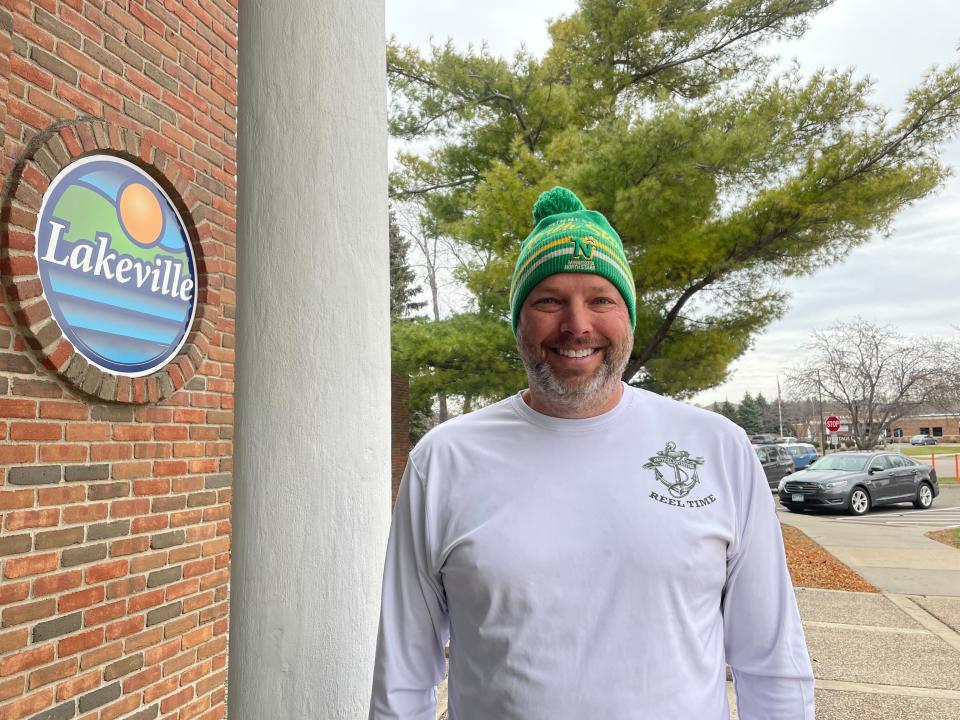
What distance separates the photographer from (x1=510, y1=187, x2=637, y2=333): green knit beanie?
5.74 feet

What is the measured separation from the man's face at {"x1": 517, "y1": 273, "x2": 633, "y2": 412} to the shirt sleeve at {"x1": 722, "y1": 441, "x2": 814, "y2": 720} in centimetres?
36

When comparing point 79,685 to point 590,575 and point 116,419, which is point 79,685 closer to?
point 116,419

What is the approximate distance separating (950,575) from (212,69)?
9.78m

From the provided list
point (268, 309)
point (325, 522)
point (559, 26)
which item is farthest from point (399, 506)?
point (559, 26)

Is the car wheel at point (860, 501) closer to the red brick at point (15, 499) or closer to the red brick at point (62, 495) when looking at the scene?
the red brick at point (62, 495)

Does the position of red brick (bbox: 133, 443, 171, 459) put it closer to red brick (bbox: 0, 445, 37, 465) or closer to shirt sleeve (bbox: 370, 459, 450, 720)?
red brick (bbox: 0, 445, 37, 465)

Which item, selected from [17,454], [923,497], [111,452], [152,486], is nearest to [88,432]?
[111,452]

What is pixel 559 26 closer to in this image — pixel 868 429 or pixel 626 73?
pixel 626 73

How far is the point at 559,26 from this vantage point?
11.7 meters

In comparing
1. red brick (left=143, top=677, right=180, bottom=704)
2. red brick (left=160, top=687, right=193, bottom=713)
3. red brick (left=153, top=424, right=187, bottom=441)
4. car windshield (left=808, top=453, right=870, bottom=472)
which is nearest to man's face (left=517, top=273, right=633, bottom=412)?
red brick (left=153, top=424, right=187, bottom=441)

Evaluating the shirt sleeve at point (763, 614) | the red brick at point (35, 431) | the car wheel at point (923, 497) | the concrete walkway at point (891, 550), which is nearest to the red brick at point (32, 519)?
the red brick at point (35, 431)

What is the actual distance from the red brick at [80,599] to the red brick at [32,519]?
0.32m

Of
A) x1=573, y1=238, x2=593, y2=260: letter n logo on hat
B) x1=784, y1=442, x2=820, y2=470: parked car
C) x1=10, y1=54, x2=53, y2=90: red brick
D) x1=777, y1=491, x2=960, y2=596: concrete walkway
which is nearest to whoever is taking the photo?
x1=573, y1=238, x2=593, y2=260: letter n logo on hat

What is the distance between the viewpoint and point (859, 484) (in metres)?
16.3
